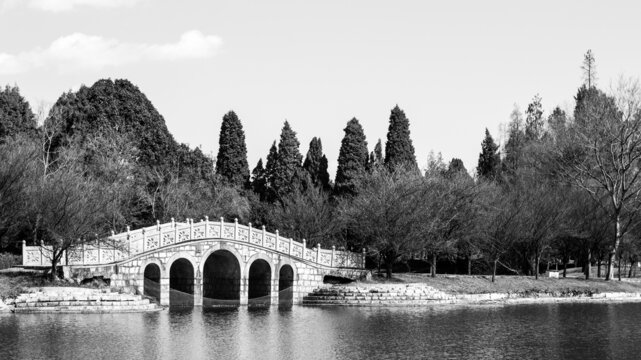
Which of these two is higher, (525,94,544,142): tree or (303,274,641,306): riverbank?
(525,94,544,142): tree

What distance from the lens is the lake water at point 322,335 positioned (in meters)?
33.3

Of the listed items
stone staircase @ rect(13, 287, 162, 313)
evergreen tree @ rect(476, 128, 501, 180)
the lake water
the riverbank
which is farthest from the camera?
evergreen tree @ rect(476, 128, 501, 180)

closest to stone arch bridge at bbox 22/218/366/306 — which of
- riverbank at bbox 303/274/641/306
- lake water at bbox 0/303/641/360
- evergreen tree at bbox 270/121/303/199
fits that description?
riverbank at bbox 303/274/641/306

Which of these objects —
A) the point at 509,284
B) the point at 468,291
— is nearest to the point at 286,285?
the point at 468,291

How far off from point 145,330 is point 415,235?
21855mm

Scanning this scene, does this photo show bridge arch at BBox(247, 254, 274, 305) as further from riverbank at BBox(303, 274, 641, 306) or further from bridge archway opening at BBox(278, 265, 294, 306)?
riverbank at BBox(303, 274, 641, 306)

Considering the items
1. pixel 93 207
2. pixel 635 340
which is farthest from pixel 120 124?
pixel 635 340

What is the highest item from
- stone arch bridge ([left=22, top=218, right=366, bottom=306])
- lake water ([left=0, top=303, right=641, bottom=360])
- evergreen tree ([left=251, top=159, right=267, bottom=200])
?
evergreen tree ([left=251, top=159, right=267, bottom=200])

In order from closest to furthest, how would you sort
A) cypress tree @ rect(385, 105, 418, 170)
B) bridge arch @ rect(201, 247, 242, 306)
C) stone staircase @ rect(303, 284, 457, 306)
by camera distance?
stone staircase @ rect(303, 284, 457, 306)
bridge arch @ rect(201, 247, 242, 306)
cypress tree @ rect(385, 105, 418, 170)

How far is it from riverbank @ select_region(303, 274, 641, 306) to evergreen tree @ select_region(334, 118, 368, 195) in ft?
48.4

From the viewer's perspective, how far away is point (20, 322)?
38.5 meters

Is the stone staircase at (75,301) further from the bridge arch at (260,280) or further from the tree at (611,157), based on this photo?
the tree at (611,157)

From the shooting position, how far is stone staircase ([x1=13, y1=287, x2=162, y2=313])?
139ft

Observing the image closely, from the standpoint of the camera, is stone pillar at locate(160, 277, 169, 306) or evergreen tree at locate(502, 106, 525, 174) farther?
evergreen tree at locate(502, 106, 525, 174)
